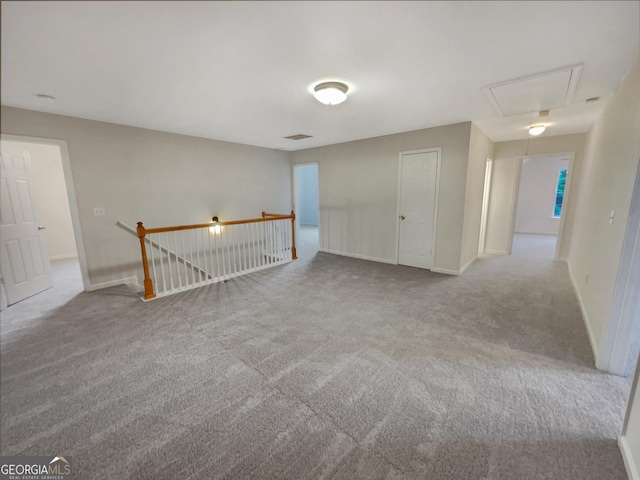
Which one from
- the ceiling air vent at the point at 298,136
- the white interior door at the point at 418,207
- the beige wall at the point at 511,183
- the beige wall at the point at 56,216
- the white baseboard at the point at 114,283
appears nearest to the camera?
the beige wall at the point at 56,216

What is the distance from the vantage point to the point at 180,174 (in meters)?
4.27

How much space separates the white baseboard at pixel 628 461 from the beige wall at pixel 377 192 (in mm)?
2807

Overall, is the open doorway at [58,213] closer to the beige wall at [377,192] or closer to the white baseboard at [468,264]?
the beige wall at [377,192]

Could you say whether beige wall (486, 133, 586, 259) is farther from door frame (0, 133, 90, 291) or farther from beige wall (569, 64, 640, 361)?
door frame (0, 133, 90, 291)

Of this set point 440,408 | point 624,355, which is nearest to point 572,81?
point 624,355

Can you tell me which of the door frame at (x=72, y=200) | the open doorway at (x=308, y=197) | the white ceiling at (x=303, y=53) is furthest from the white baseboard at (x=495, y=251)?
the door frame at (x=72, y=200)

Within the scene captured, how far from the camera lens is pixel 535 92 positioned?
103 inches

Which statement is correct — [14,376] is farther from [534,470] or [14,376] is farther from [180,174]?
[180,174]

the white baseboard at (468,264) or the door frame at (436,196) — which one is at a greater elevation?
the door frame at (436,196)

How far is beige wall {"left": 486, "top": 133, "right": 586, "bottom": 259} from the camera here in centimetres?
459

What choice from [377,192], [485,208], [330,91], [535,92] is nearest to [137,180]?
[330,91]

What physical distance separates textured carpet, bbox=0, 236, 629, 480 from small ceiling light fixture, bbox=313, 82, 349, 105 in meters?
2.09

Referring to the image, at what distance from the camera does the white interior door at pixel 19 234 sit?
0.83 m

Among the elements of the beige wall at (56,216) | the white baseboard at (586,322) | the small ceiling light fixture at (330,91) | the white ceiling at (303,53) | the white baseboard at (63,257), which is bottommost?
the white baseboard at (586,322)
